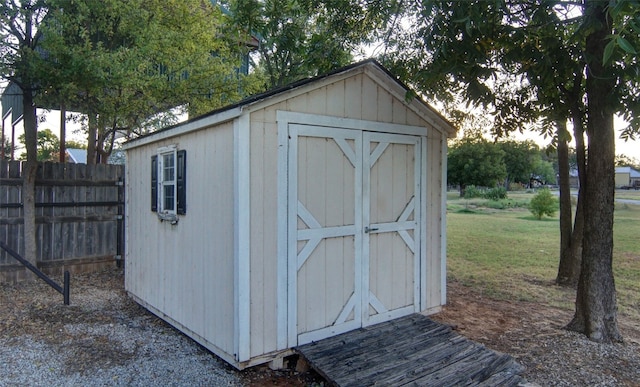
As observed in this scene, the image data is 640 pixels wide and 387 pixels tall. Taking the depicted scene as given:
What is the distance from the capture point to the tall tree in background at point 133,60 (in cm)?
513

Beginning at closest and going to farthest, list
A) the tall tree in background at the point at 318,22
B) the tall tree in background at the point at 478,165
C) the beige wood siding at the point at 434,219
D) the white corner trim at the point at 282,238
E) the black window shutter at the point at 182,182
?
the white corner trim at the point at 282,238
the black window shutter at the point at 182,182
the beige wood siding at the point at 434,219
the tall tree in background at the point at 318,22
the tall tree in background at the point at 478,165

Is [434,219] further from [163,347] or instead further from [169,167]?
[163,347]

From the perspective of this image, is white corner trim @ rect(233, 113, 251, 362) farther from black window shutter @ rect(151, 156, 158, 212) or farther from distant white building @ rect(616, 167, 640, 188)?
distant white building @ rect(616, 167, 640, 188)

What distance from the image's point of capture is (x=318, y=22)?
6324mm

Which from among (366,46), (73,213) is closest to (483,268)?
(366,46)

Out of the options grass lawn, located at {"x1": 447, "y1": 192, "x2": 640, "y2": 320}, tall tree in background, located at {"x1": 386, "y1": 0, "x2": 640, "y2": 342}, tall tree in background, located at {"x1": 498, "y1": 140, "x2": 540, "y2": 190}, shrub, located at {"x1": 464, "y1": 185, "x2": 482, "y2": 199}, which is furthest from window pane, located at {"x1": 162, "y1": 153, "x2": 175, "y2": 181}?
tall tree in background, located at {"x1": 498, "y1": 140, "x2": 540, "y2": 190}

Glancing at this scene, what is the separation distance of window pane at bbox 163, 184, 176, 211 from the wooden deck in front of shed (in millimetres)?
2039

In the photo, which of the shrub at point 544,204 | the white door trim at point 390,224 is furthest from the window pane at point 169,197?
the shrub at point 544,204

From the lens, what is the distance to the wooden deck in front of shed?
116 inches

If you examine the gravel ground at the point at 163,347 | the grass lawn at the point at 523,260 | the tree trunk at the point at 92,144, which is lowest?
the gravel ground at the point at 163,347

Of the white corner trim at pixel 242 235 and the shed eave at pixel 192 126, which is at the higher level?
the shed eave at pixel 192 126

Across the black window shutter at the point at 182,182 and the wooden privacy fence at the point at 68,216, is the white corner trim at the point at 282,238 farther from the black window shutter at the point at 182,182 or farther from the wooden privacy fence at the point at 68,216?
the wooden privacy fence at the point at 68,216

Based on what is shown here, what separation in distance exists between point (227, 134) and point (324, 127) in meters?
0.86

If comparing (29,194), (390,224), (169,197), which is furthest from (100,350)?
(29,194)
